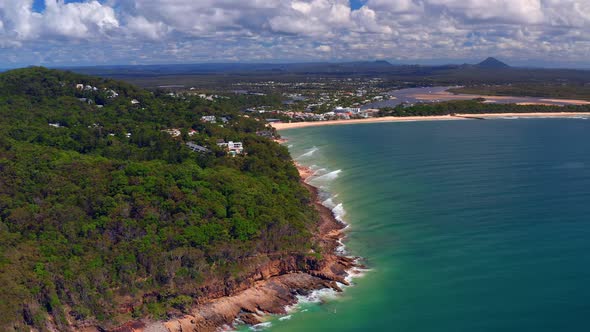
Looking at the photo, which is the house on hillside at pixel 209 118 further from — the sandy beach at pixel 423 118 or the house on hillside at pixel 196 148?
the house on hillside at pixel 196 148

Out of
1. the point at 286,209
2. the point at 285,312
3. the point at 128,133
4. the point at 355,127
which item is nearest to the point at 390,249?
the point at 286,209

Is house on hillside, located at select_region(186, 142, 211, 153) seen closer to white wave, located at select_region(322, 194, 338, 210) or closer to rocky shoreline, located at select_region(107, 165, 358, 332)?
white wave, located at select_region(322, 194, 338, 210)

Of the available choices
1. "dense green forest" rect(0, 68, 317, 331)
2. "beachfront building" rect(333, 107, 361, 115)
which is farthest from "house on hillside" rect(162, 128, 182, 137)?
"beachfront building" rect(333, 107, 361, 115)

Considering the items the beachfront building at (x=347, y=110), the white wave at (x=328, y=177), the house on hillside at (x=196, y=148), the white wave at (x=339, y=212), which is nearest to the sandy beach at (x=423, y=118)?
the beachfront building at (x=347, y=110)

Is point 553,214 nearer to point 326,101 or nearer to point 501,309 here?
point 501,309

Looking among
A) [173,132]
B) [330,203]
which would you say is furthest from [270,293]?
[173,132]

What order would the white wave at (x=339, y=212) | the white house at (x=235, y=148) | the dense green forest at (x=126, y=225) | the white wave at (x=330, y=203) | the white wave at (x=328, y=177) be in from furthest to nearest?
the white house at (x=235, y=148)
the white wave at (x=328, y=177)
the white wave at (x=330, y=203)
the white wave at (x=339, y=212)
the dense green forest at (x=126, y=225)
